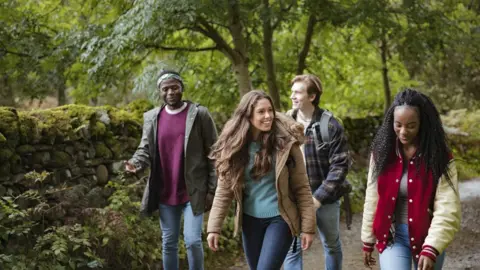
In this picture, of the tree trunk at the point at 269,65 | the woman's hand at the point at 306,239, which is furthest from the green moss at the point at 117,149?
the tree trunk at the point at 269,65

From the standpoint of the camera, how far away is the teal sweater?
151 inches

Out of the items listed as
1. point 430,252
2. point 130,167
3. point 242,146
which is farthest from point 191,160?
point 430,252

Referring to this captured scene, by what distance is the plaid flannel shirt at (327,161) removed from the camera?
15.4 feet

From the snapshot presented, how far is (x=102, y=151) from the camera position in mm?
6855

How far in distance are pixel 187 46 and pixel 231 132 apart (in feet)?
24.9

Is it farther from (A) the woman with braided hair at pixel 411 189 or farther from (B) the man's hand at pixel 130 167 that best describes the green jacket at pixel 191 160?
(A) the woman with braided hair at pixel 411 189

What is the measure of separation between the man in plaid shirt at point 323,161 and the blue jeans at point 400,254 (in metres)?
1.30

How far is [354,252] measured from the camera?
8023 mm

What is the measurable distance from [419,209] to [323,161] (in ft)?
5.31

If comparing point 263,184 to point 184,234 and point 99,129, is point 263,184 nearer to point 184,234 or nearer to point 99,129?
point 184,234

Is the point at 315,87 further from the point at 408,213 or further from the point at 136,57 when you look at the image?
the point at 136,57

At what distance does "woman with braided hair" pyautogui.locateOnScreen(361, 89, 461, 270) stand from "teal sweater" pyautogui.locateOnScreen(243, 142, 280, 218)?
655mm

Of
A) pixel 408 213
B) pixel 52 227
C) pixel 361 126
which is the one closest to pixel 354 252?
pixel 52 227

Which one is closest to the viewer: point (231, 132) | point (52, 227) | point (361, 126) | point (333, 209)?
point (231, 132)
